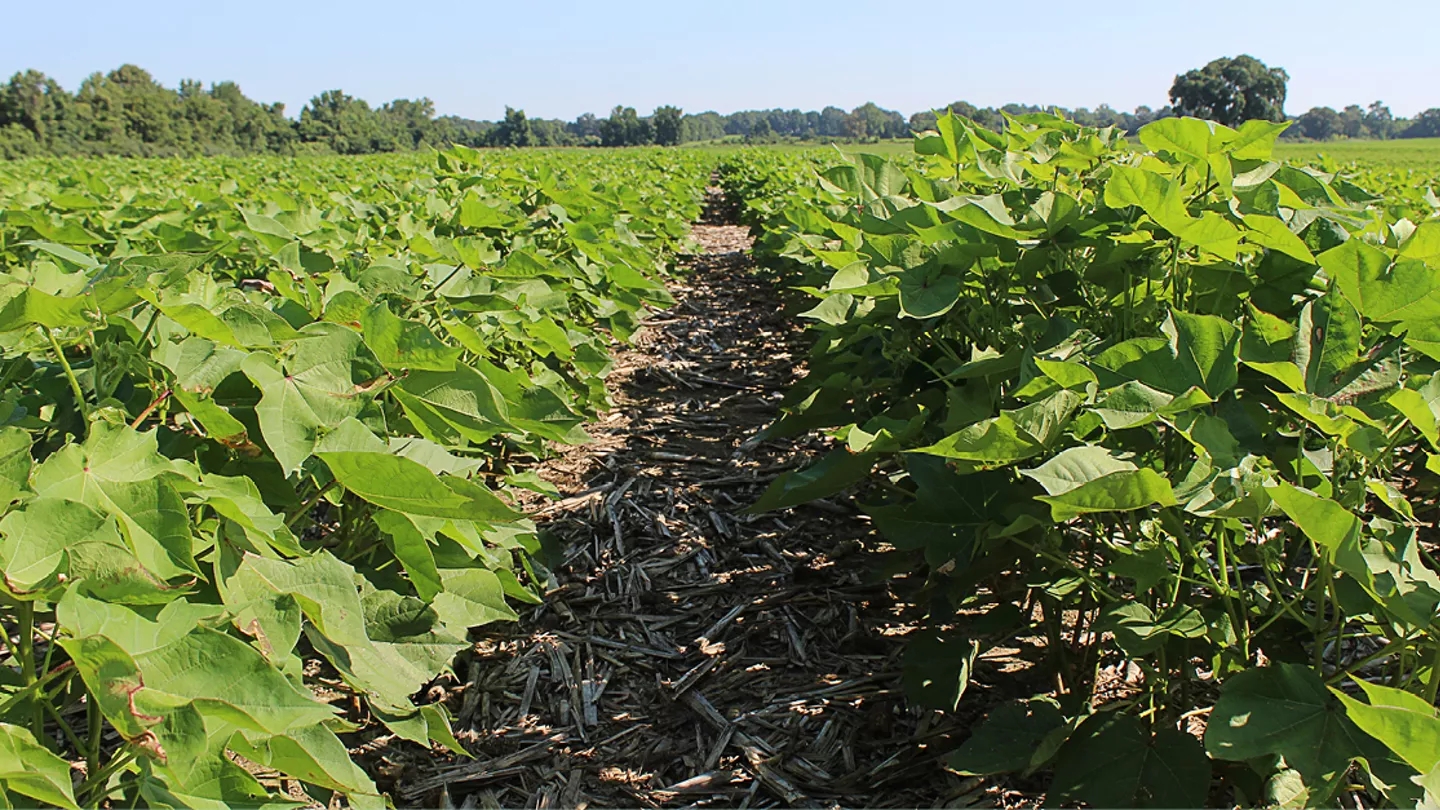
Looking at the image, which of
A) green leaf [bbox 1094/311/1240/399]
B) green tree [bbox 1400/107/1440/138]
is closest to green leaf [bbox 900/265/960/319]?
green leaf [bbox 1094/311/1240/399]

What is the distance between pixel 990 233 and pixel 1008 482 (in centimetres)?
49

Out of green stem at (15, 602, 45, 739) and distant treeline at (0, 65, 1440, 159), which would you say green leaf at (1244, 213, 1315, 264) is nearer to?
green stem at (15, 602, 45, 739)

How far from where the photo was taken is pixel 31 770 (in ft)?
2.81

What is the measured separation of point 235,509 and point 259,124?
6299cm

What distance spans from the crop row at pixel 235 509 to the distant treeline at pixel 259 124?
16.9 meters

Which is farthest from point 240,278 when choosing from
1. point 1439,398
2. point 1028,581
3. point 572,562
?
point 1439,398

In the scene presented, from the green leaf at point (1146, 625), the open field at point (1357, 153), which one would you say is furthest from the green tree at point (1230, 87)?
the green leaf at point (1146, 625)

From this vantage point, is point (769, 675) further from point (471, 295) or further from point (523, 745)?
point (471, 295)

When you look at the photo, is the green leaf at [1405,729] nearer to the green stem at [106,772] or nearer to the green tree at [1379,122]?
the green stem at [106,772]

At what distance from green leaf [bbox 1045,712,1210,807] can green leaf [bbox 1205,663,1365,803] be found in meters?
0.33

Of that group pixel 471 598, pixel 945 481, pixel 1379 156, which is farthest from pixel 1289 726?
pixel 1379 156

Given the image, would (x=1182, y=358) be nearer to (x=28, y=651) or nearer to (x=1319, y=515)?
(x=1319, y=515)

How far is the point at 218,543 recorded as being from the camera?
1156 mm

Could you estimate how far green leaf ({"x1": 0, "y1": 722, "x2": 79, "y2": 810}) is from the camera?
2.66ft
